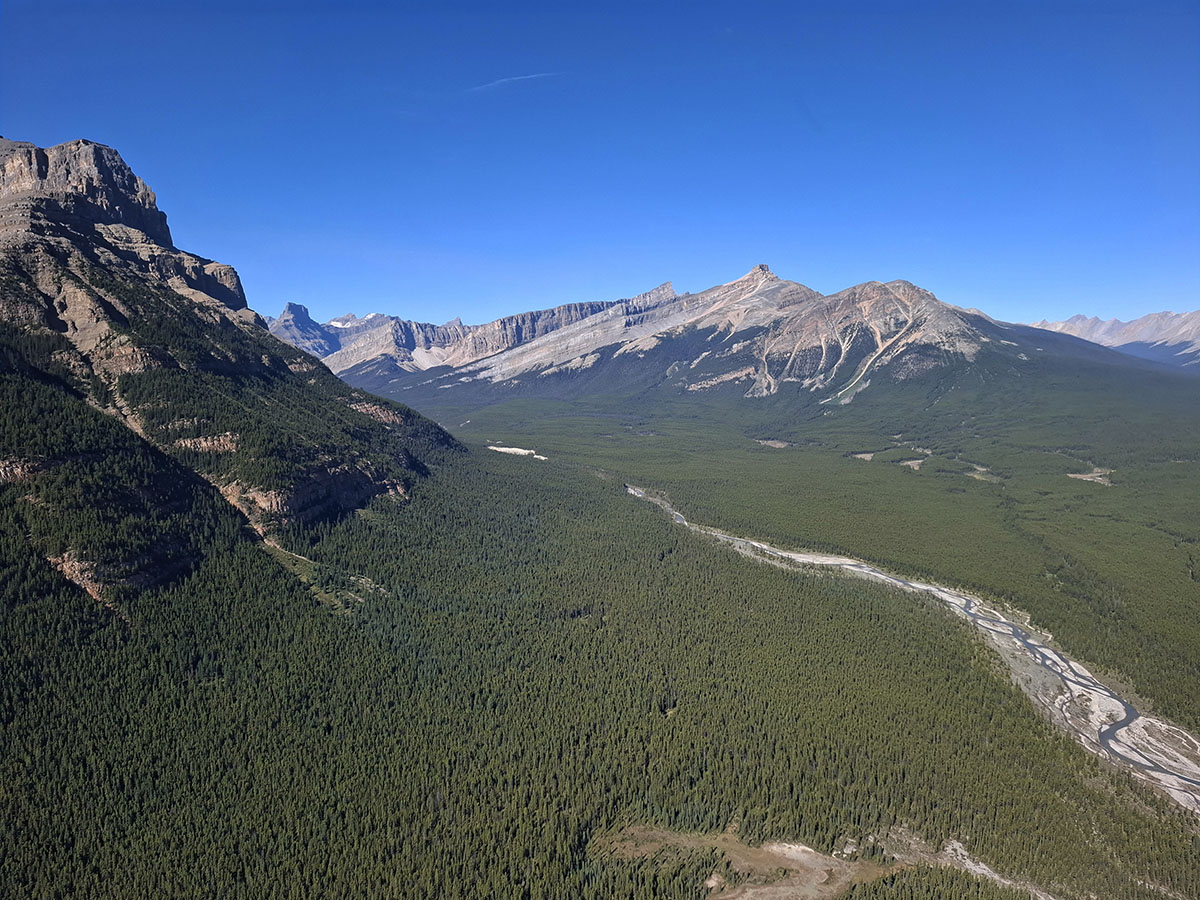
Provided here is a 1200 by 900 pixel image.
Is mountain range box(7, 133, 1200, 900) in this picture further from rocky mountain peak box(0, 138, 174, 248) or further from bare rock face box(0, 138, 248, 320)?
rocky mountain peak box(0, 138, 174, 248)

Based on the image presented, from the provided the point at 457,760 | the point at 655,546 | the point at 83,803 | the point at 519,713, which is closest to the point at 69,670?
the point at 83,803

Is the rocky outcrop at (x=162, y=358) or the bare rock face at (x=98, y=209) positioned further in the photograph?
the bare rock face at (x=98, y=209)

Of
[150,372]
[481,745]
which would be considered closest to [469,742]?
[481,745]

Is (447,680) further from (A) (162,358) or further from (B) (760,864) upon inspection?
(A) (162,358)

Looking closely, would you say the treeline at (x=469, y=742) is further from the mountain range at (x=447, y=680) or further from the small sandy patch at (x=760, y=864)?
the small sandy patch at (x=760, y=864)

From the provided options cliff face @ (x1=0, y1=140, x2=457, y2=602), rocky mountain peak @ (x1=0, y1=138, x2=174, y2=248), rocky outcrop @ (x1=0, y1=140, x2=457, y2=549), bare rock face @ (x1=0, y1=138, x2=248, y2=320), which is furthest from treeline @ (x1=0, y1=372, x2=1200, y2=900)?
rocky mountain peak @ (x1=0, y1=138, x2=174, y2=248)

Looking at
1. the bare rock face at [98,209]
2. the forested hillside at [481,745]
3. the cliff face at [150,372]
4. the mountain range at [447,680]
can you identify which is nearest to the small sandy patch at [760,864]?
the mountain range at [447,680]
